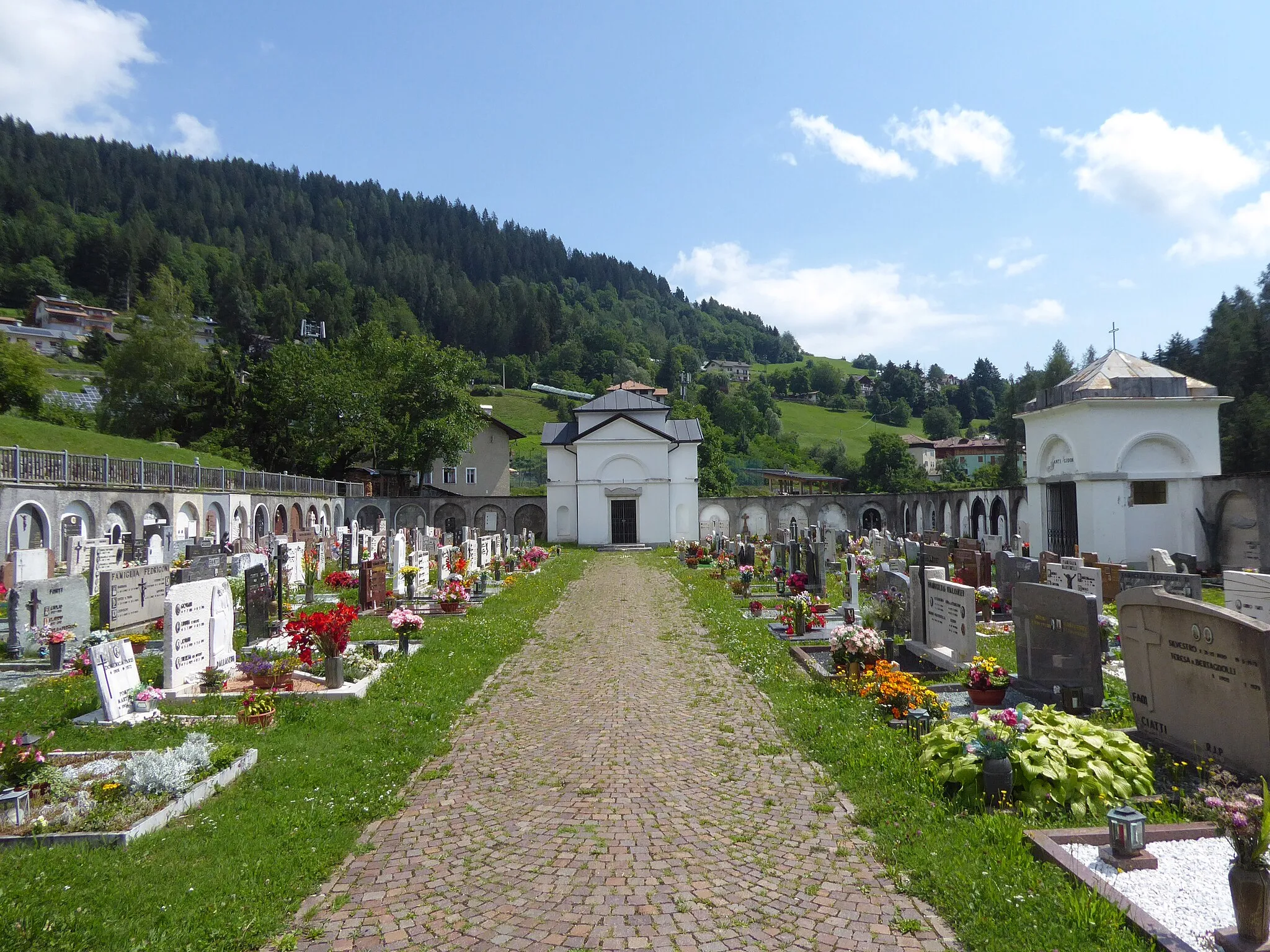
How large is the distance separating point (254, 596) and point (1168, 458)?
24072 mm

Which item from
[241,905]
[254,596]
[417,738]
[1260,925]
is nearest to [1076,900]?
[1260,925]

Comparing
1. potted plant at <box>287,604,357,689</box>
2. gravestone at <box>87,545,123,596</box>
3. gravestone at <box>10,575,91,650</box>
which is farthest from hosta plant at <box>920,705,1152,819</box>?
gravestone at <box>87,545,123,596</box>

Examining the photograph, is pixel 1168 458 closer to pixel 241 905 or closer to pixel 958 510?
pixel 958 510

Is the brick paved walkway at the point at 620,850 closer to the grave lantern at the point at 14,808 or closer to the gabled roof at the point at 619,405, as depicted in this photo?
the grave lantern at the point at 14,808

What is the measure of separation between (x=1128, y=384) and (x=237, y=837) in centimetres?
2480

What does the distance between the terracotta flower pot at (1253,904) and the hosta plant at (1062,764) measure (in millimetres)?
1634

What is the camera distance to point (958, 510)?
3562 cm

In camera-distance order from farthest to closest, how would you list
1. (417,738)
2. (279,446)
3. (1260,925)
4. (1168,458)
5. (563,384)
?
(563,384)
(279,446)
(1168,458)
(417,738)
(1260,925)

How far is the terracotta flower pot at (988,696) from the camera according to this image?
7.74 meters

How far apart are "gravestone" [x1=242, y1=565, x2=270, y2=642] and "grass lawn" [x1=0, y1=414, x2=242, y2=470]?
60.6 feet

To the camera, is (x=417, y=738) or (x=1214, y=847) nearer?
(x=1214, y=847)

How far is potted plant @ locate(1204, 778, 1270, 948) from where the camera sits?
11.3 feet

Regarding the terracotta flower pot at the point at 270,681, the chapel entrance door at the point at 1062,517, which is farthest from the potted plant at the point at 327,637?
the chapel entrance door at the point at 1062,517

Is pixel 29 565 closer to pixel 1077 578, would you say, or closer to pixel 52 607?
pixel 52 607
